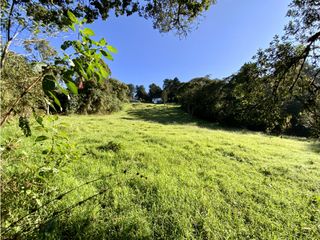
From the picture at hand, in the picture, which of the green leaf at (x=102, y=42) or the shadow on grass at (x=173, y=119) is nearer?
the green leaf at (x=102, y=42)

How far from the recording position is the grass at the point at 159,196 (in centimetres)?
304

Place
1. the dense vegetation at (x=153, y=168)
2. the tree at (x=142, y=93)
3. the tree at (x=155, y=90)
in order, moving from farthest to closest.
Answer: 1. the tree at (x=142, y=93)
2. the tree at (x=155, y=90)
3. the dense vegetation at (x=153, y=168)

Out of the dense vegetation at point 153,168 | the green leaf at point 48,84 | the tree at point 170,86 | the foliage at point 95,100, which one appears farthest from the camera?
the tree at point 170,86

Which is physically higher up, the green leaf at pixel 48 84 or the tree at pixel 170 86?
the tree at pixel 170 86

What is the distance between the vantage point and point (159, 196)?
14.9 ft

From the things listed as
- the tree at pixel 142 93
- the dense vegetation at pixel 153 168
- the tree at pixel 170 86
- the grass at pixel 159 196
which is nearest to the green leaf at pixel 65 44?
the dense vegetation at pixel 153 168

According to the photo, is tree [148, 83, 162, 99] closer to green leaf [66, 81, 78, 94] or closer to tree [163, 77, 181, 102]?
tree [163, 77, 181, 102]

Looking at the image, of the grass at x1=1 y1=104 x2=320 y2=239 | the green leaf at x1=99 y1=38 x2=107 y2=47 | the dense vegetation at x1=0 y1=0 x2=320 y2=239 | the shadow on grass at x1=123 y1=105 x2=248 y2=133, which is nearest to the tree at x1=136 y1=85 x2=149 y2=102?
the shadow on grass at x1=123 y1=105 x2=248 y2=133

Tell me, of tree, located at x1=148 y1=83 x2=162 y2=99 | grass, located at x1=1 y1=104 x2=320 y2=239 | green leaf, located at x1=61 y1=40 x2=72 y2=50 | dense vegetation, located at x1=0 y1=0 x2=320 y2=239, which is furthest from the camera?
tree, located at x1=148 y1=83 x2=162 y2=99

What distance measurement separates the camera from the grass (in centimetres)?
304

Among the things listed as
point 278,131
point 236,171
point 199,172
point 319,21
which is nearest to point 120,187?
point 199,172

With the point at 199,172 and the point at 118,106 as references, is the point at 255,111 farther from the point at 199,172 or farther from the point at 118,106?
the point at 118,106

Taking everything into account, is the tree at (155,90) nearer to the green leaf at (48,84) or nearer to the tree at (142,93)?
the tree at (142,93)

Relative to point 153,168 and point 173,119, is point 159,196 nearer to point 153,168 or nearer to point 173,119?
point 153,168
